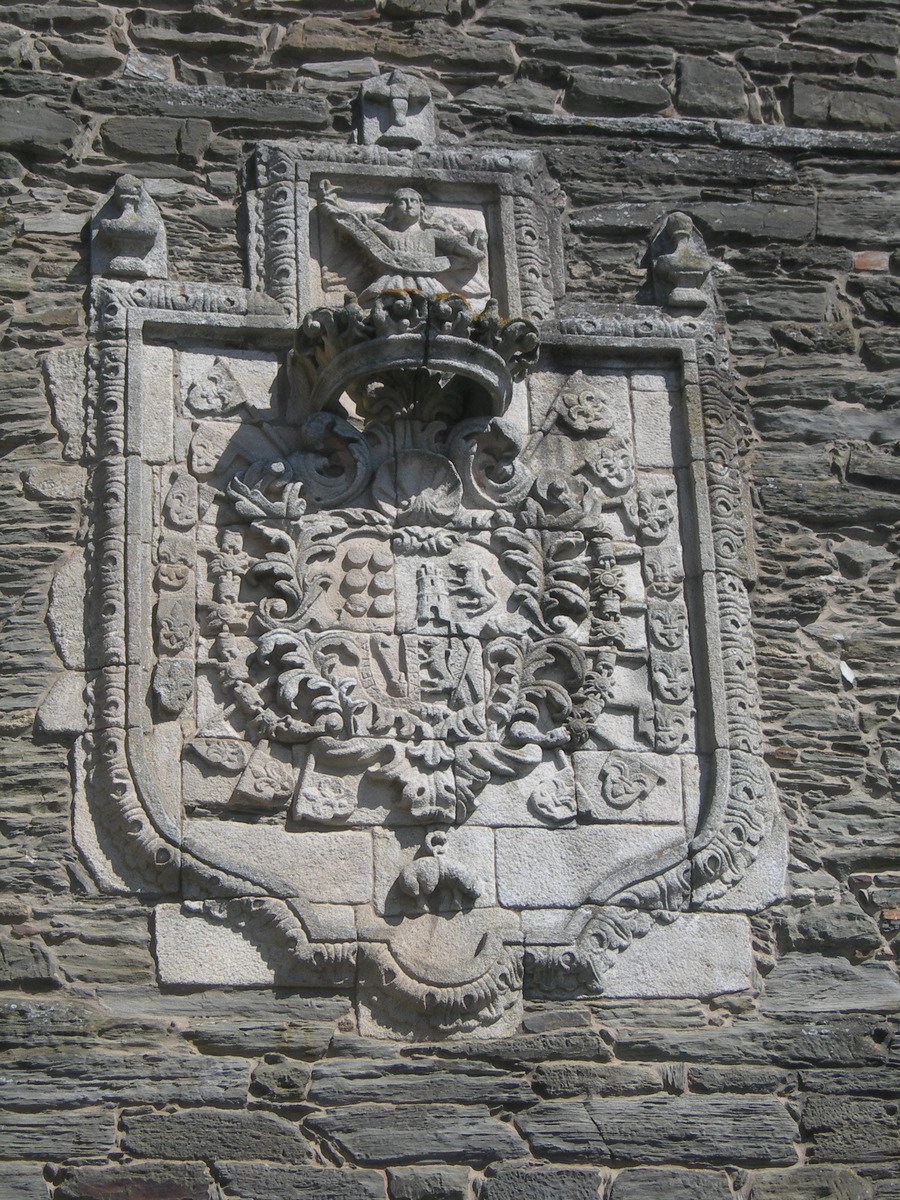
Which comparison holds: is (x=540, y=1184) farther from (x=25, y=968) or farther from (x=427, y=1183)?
(x=25, y=968)

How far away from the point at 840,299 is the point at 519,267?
42.8 inches

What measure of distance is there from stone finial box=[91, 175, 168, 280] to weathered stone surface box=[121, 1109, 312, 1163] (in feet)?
8.40

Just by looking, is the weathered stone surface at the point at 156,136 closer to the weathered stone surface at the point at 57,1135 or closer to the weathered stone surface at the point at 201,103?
the weathered stone surface at the point at 201,103

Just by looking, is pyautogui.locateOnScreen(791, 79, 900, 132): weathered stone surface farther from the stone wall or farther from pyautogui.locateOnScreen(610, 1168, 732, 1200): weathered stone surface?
pyautogui.locateOnScreen(610, 1168, 732, 1200): weathered stone surface

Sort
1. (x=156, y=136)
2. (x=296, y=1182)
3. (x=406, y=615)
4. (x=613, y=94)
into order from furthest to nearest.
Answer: (x=613, y=94), (x=156, y=136), (x=406, y=615), (x=296, y=1182)

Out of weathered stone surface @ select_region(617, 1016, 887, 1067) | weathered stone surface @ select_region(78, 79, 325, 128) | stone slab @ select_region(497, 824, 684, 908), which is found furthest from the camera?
weathered stone surface @ select_region(78, 79, 325, 128)

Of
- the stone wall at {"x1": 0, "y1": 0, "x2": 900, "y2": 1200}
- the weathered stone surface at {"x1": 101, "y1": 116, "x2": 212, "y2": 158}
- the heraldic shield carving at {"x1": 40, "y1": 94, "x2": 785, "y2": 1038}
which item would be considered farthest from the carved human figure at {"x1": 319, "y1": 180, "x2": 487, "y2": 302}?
the weathered stone surface at {"x1": 101, "y1": 116, "x2": 212, "y2": 158}

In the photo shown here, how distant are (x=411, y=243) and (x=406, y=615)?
129 centimetres

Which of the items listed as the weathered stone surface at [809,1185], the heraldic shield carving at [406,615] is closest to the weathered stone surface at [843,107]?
the heraldic shield carving at [406,615]

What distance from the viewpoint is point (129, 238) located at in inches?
289

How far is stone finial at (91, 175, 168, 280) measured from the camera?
7332 mm

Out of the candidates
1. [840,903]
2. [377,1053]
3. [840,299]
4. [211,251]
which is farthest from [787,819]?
[211,251]

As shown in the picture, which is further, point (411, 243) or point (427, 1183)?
point (411, 243)

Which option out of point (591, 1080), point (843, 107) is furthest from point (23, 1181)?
point (843, 107)
